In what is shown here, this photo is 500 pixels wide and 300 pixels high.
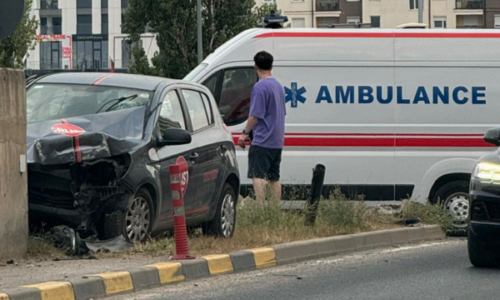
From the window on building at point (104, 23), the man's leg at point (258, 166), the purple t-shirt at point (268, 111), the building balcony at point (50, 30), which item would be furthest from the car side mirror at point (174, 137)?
the building balcony at point (50, 30)

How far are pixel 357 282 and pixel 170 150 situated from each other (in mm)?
2367

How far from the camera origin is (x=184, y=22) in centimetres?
4406

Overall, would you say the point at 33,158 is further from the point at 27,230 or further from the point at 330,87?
the point at 330,87

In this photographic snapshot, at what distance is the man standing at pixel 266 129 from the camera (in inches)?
517

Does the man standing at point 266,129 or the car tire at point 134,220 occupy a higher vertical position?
the man standing at point 266,129

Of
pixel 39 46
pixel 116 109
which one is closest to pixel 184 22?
pixel 116 109

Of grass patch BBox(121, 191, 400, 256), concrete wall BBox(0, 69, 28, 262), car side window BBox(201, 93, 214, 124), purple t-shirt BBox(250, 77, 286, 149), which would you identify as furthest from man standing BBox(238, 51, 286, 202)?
concrete wall BBox(0, 69, 28, 262)

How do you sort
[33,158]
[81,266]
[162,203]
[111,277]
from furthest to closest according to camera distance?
[162,203], [33,158], [81,266], [111,277]

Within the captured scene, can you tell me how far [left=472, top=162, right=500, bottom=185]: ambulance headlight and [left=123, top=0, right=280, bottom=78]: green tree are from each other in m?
33.3

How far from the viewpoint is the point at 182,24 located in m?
44.1

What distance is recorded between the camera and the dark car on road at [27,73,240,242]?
32.0 ft

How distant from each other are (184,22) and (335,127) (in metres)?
29.7

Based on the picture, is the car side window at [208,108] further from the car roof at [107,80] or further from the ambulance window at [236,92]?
the ambulance window at [236,92]

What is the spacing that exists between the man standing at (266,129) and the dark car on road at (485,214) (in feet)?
11.0
